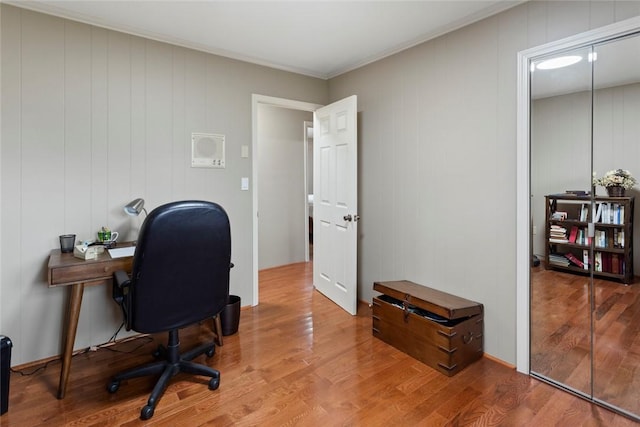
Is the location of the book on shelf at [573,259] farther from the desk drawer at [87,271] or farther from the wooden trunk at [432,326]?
the desk drawer at [87,271]

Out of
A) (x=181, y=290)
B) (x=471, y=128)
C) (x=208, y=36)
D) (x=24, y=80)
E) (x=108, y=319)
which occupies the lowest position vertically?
(x=108, y=319)

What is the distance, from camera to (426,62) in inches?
106

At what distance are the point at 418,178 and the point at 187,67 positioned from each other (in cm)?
215

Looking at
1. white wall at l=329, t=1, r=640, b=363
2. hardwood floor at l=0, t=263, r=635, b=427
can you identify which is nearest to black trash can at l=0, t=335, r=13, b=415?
hardwood floor at l=0, t=263, r=635, b=427

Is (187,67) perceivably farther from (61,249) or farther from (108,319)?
(108,319)

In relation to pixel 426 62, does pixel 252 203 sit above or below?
below

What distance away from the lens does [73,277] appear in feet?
6.41

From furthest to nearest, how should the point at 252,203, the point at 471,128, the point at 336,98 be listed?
the point at 336,98, the point at 252,203, the point at 471,128

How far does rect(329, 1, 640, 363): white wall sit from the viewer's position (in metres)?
2.17

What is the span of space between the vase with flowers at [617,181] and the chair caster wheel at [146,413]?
2722 mm

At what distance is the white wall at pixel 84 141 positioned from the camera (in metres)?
2.21

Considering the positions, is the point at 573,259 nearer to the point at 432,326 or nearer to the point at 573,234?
the point at 573,234

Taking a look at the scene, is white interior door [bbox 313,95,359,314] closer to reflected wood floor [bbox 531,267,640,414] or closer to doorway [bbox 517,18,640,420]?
doorway [bbox 517,18,640,420]

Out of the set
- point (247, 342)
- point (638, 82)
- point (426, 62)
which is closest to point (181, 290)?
point (247, 342)
